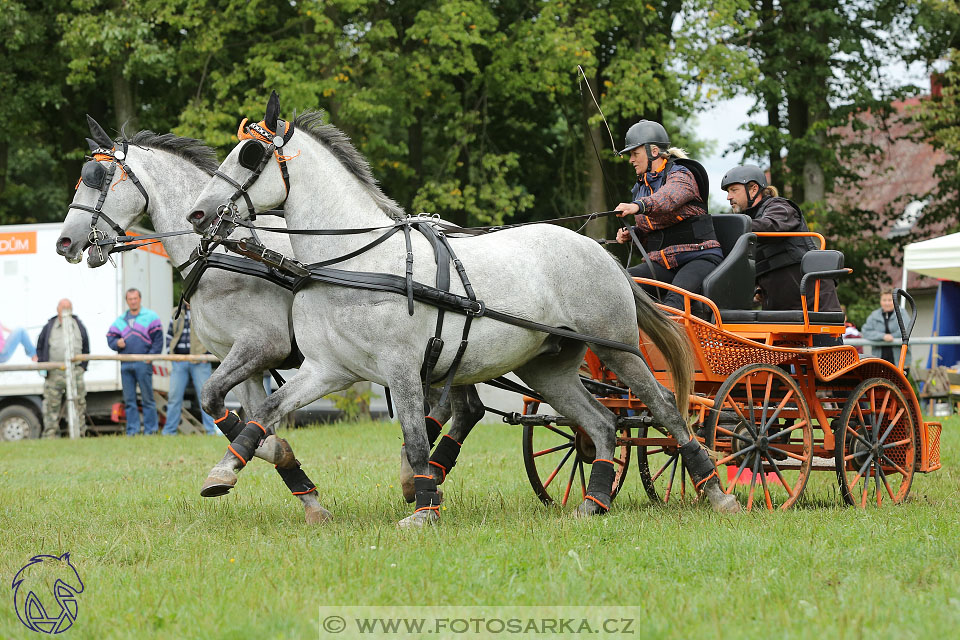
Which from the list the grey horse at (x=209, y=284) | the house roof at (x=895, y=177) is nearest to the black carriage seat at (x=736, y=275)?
the grey horse at (x=209, y=284)

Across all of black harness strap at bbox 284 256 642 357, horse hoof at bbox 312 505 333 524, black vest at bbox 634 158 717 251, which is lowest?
horse hoof at bbox 312 505 333 524

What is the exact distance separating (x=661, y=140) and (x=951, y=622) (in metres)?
4.04

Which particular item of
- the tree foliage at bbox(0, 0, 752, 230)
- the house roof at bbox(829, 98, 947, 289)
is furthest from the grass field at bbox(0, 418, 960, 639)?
the house roof at bbox(829, 98, 947, 289)

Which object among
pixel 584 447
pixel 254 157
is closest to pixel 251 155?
pixel 254 157

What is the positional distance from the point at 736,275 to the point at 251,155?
3061mm

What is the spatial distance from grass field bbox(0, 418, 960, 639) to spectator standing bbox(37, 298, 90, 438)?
7.61 metres

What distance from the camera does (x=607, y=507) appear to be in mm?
6531

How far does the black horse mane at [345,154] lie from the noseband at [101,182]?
4.53 feet

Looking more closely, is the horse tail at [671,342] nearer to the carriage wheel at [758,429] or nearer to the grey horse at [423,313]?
the grey horse at [423,313]

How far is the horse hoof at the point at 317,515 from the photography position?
21.4ft

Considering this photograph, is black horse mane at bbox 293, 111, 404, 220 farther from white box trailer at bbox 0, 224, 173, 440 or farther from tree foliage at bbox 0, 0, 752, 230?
tree foliage at bbox 0, 0, 752, 230

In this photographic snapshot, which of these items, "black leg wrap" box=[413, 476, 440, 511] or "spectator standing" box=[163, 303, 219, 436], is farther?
"spectator standing" box=[163, 303, 219, 436]

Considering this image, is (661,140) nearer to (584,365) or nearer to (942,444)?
(584,365)

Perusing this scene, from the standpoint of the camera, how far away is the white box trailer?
16.1 m
